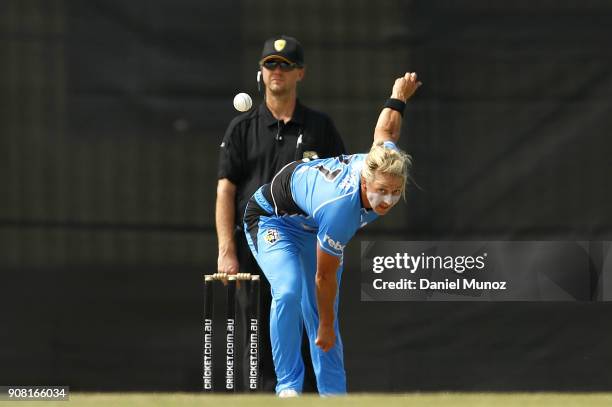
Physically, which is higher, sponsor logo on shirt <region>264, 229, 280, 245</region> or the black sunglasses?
the black sunglasses

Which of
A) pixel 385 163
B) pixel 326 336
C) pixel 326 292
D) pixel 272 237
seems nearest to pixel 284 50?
pixel 272 237

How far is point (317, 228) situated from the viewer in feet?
17.2

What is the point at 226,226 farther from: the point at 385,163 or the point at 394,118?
the point at 385,163

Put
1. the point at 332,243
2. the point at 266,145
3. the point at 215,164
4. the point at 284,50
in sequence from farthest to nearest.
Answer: the point at 215,164, the point at 266,145, the point at 284,50, the point at 332,243

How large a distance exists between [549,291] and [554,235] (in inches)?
11.8

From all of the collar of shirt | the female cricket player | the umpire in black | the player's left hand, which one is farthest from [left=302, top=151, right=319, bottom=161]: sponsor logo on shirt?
the player's left hand

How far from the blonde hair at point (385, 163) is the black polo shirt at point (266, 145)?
956 mm

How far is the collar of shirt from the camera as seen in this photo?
5609 mm

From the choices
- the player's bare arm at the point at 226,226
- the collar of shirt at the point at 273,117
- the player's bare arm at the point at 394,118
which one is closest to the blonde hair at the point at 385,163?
the player's bare arm at the point at 394,118

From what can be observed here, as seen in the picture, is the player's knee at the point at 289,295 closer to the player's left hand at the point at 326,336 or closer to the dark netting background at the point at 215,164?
the player's left hand at the point at 326,336

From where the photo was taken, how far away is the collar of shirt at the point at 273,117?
18.4ft

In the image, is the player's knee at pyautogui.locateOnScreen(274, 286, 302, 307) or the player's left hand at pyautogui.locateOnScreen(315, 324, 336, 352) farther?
the player's knee at pyautogui.locateOnScreen(274, 286, 302, 307)

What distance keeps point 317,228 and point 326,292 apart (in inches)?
22.7

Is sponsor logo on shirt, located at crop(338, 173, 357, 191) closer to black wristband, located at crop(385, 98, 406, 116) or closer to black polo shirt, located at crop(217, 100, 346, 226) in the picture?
black wristband, located at crop(385, 98, 406, 116)
